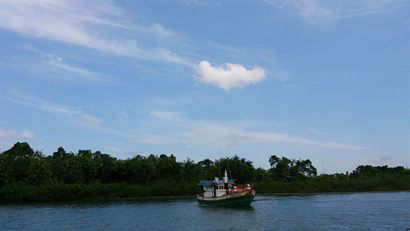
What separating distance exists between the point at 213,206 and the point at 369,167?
118 meters

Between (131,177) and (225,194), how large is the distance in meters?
53.5

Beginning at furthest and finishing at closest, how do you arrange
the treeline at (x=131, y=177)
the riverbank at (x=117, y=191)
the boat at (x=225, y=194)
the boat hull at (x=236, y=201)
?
the treeline at (x=131, y=177) → the riverbank at (x=117, y=191) → the boat at (x=225, y=194) → the boat hull at (x=236, y=201)

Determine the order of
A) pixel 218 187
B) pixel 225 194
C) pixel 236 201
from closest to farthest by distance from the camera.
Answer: pixel 236 201 → pixel 225 194 → pixel 218 187

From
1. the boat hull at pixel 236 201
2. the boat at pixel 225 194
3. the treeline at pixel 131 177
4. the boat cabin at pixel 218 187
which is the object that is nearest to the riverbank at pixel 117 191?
the treeline at pixel 131 177

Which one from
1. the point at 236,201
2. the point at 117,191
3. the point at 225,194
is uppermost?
the point at 117,191

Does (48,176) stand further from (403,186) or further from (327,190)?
(403,186)

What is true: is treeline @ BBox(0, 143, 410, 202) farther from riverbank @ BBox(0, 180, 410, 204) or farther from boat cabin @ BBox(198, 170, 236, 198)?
boat cabin @ BBox(198, 170, 236, 198)

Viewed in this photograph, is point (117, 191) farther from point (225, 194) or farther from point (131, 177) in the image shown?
point (225, 194)

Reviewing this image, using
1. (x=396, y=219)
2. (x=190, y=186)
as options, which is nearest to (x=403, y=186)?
(x=190, y=186)

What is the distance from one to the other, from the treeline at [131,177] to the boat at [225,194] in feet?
118

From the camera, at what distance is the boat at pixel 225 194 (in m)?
78.6

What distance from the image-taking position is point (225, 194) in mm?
82500

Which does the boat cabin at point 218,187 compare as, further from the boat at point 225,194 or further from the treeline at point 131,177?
the treeline at point 131,177

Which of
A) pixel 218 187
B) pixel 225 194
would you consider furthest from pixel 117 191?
pixel 225 194
